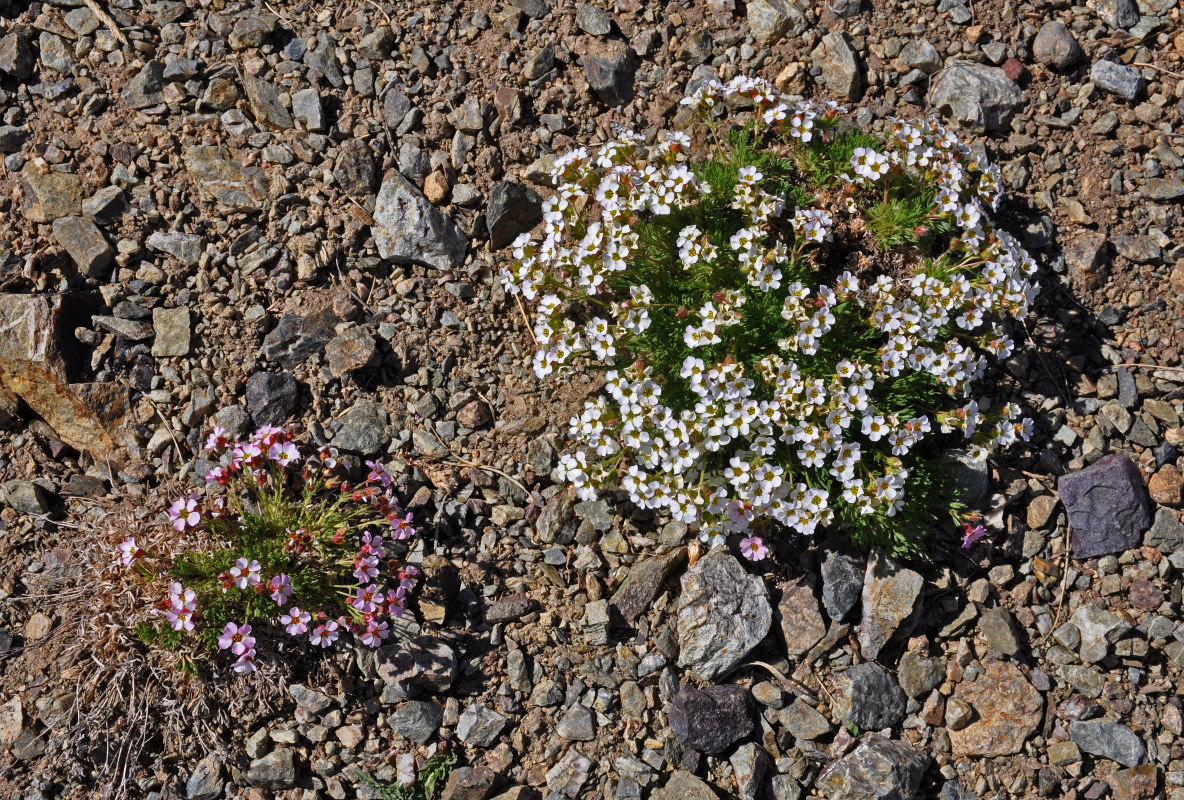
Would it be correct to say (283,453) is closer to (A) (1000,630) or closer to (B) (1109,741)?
(A) (1000,630)

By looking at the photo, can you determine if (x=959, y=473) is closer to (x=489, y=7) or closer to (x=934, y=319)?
(x=934, y=319)

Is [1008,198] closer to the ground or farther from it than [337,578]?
farther from it

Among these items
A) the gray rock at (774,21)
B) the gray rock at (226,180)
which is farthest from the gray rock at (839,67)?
the gray rock at (226,180)

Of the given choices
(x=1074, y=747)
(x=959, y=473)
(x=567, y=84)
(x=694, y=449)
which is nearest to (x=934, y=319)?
(x=959, y=473)

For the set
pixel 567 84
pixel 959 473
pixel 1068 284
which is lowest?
pixel 959 473

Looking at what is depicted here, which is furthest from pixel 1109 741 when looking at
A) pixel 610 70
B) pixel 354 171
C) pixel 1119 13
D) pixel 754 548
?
pixel 354 171

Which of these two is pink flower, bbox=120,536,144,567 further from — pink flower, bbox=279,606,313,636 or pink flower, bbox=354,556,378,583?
pink flower, bbox=354,556,378,583
